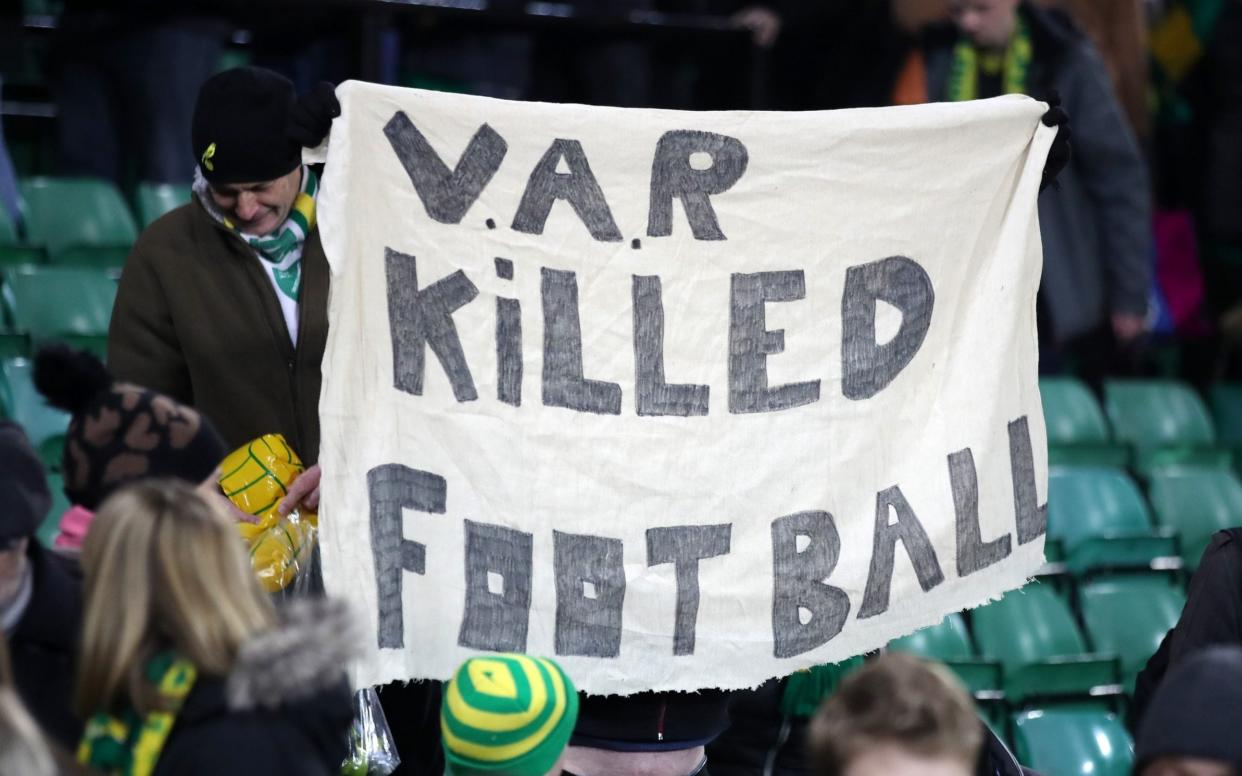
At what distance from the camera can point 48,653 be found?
2.66 meters

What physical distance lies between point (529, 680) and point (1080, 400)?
14.9 ft

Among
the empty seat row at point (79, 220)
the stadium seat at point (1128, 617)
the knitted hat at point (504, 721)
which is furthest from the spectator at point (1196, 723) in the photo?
the empty seat row at point (79, 220)

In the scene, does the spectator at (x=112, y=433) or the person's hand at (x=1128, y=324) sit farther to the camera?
the person's hand at (x=1128, y=324)

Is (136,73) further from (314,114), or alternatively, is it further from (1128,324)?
(1128,324)

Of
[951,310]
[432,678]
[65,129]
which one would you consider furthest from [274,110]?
[65,129]

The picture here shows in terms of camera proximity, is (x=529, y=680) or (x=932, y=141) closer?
(x=529, y=680)

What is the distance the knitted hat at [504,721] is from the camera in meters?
2.81

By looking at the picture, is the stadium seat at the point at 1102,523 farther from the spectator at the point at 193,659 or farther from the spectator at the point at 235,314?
the spectator at the point at 193,659

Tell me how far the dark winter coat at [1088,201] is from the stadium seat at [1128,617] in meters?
1.49

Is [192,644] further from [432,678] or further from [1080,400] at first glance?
[1080,400]

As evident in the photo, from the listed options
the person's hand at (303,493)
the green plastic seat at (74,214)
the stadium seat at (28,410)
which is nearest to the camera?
the person's hand at (303,493)

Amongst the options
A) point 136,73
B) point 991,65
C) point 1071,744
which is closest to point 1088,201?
point 991,65

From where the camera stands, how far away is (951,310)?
383 cm

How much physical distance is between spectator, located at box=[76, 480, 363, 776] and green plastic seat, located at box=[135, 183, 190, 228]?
443cm
